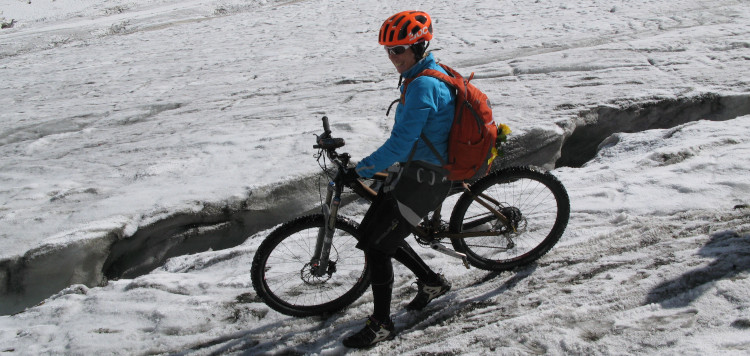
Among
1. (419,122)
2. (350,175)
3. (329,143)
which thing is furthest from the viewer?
(350,175)

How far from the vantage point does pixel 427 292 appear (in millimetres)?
3449

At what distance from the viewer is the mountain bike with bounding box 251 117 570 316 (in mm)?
3277

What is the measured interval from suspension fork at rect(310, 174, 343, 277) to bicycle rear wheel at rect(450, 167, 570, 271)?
2.81ft

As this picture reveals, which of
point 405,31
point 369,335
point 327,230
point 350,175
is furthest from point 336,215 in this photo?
point 405,31

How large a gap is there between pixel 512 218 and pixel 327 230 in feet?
4.30

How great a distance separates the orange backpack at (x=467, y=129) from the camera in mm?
2828

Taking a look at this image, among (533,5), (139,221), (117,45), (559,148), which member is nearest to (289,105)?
(139,221)

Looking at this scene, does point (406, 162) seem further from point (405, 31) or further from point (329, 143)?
point (405, 31)

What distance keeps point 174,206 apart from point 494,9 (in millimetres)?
10100

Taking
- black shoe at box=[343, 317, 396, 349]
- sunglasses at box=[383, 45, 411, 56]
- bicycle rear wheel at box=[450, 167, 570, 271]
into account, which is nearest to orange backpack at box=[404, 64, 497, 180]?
sunglasses at box=[383, 45, 411, 56]

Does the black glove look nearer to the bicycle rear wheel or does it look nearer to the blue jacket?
the blue jacket

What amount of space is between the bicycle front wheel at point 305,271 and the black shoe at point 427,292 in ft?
1.18

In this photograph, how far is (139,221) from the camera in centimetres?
482

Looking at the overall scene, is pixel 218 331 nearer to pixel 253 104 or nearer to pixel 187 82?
pixel 253 104
